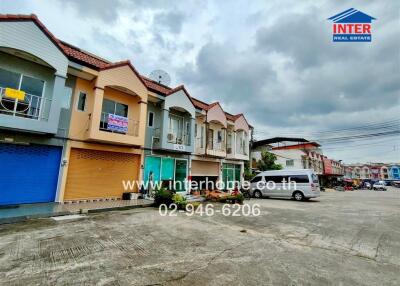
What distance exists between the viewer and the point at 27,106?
8797 millimetres

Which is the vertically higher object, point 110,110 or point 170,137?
point 110,110

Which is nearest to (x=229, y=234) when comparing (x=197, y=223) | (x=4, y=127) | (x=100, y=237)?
(x=197, y=223)

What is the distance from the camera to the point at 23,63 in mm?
8867

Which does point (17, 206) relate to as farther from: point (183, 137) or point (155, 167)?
point (183, 137)

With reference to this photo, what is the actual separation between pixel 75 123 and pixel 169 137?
5727mm

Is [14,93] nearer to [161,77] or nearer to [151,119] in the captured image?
[151,119]

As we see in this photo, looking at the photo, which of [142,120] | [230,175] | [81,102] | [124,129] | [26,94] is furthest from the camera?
[230,175]

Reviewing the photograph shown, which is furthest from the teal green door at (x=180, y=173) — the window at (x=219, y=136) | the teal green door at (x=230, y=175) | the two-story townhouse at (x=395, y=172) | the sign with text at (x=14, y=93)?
the two-story townhouse at (x=395, y=172)

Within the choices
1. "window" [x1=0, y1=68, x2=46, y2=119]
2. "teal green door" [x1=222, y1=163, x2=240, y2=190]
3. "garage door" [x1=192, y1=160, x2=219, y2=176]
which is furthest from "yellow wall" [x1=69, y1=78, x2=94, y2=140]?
"teal green door" [x1=222, y1=163, x2=240, y2=190]

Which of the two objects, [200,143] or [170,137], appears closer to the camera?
[170,137]

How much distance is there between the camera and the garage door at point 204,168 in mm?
17075

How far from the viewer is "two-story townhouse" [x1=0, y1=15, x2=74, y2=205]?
8102 mm

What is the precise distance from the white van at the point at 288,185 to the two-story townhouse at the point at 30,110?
14.7m

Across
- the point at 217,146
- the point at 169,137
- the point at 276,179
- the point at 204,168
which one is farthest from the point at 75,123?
the point at 276,179
